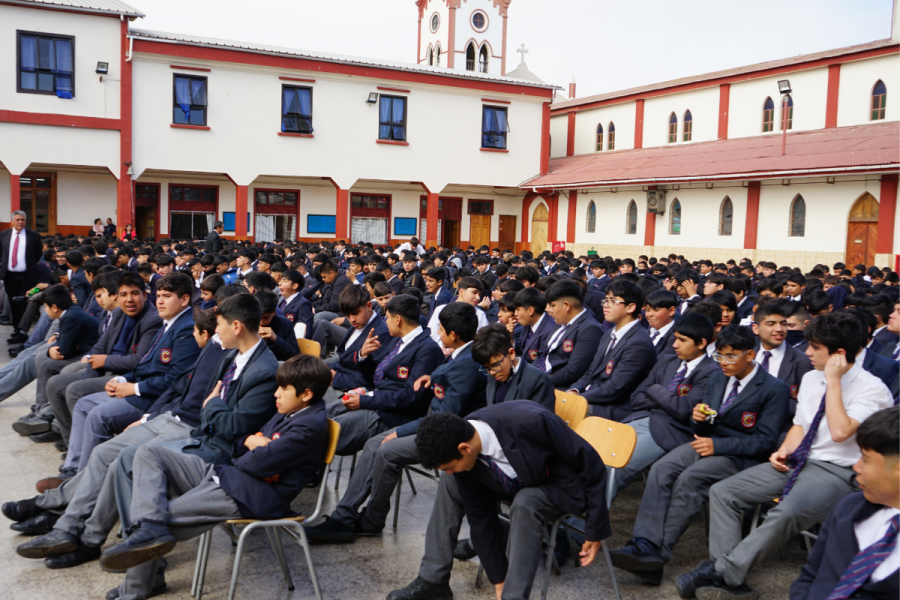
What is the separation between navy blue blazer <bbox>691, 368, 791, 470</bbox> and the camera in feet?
12.7

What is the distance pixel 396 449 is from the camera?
166 inches

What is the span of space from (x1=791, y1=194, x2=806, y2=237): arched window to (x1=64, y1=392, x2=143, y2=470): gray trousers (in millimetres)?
17804

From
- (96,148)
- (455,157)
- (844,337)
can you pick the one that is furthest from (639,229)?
(844,337)

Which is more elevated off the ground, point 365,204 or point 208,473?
point 365,204

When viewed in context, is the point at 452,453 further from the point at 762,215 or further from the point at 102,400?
the point at 762,215

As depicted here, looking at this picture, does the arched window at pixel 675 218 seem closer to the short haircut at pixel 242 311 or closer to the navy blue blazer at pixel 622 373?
the navy blue blazer at pixel 622 373

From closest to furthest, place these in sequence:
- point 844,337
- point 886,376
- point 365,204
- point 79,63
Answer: point 844,337, point 886,376, point 79,63, point 365,204

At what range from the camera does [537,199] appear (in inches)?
1059

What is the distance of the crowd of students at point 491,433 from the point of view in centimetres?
315

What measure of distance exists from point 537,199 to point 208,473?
24271mm

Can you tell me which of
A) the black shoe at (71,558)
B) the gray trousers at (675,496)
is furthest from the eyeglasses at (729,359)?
the black shoe at (71,558)

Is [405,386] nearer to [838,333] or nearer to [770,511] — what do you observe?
[770,511]

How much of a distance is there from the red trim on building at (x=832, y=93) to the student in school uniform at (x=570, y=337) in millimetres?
18750

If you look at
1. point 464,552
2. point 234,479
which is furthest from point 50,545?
point 464,552
